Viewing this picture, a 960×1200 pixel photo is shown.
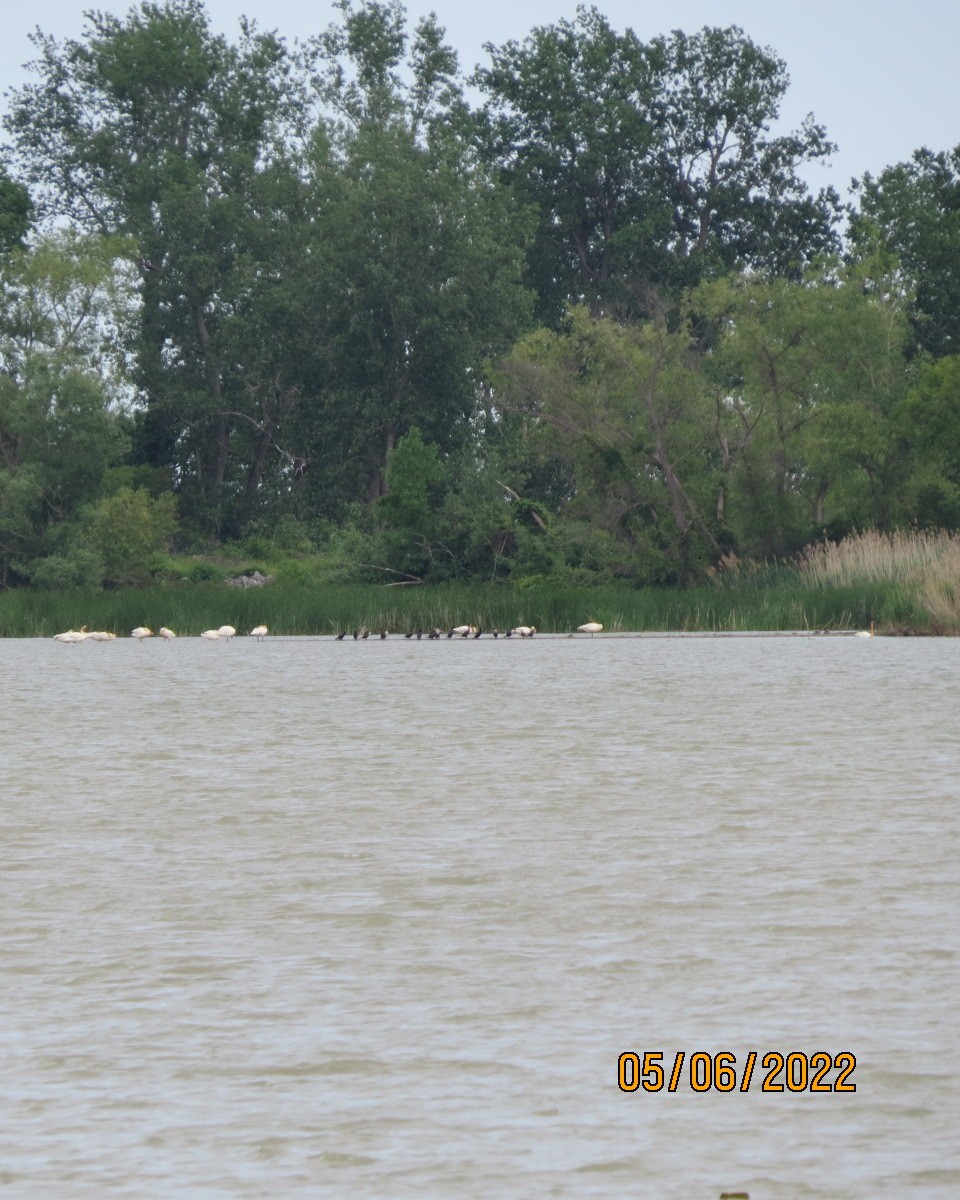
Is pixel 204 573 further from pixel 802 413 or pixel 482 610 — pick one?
pixel 482 610

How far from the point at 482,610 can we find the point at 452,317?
84.0ft

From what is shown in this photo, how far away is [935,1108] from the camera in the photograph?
16.5ft

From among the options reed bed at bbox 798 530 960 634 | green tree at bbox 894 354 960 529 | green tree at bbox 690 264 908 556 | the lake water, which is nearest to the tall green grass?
reed bed at bbox 798 530 960 634

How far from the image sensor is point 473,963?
22.6 ft

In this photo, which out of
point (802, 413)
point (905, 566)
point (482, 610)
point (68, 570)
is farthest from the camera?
point (68, 570)

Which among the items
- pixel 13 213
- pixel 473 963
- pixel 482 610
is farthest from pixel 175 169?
pixel 473 963

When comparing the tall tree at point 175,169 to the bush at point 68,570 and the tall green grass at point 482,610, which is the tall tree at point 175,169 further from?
the tall green grass at point 482,610

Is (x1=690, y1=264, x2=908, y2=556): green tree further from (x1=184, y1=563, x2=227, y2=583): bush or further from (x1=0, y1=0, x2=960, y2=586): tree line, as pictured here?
(x1=184, y1=563, x2=227, y2=583): bush

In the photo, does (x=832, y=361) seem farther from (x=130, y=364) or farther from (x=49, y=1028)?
(x=49, y=1028)

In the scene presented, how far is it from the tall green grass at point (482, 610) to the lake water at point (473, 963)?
19778 mm

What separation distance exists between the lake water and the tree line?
1210 inches
